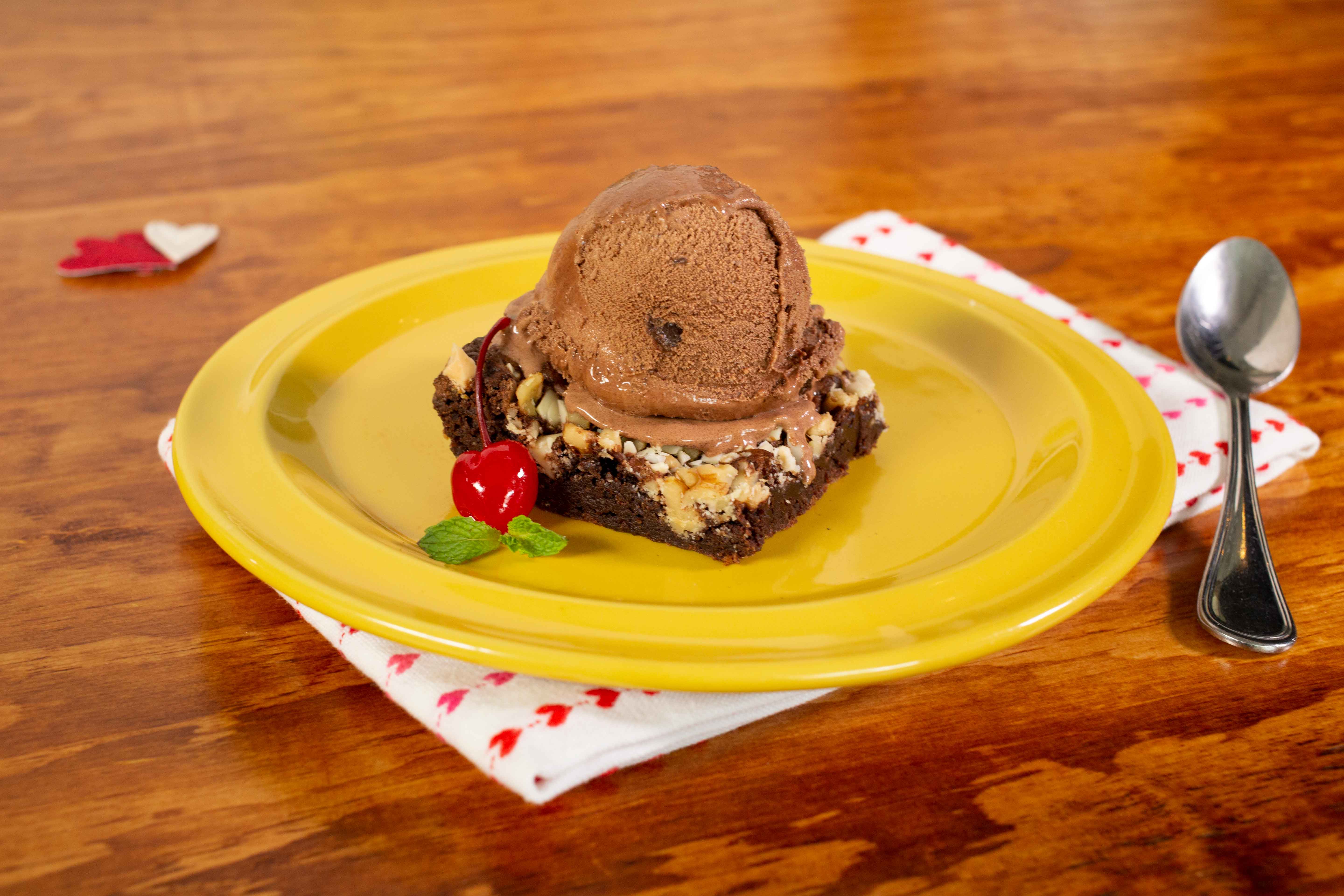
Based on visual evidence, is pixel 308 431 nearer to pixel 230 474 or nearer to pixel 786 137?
pixel 230 474

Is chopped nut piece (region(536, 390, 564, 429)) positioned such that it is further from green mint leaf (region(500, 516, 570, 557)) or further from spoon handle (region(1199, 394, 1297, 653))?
spoon handle (region(1199, 394, 1297, 653))

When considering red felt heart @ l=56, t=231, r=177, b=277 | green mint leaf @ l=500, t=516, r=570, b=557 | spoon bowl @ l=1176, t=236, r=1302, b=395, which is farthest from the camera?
red felt heart @ l=56, t=231, r=177, b=277

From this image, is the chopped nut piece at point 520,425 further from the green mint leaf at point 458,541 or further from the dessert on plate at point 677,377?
the green mint leaf at point 458,541

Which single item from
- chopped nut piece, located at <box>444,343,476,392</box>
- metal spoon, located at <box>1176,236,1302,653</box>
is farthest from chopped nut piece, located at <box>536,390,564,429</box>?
metal spoon, located at <box>1176,236,1302,653</box>

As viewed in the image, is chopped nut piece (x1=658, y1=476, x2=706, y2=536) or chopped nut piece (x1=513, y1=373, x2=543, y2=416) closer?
chopped nut piece (x1=658, y1=476, x2=706, y2=536)

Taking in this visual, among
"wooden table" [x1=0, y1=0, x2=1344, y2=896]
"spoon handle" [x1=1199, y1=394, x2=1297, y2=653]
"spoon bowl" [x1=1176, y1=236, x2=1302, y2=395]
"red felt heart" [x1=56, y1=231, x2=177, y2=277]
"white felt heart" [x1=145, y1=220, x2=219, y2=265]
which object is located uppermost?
"spoon bowl" [x1=1176, y1=236, x2=1302, y2=395]

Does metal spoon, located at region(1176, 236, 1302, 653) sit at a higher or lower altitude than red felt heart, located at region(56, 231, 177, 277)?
higher

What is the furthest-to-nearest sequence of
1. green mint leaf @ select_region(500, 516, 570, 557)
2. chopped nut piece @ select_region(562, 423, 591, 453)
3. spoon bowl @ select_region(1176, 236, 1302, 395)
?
spoon bowl @ select_region(1176, 236, 1302, 395) < chopped nut piece @ select_region(562, 423, 591, 453) < green mint leaf @ select_region(500, 516, 570, 557)
